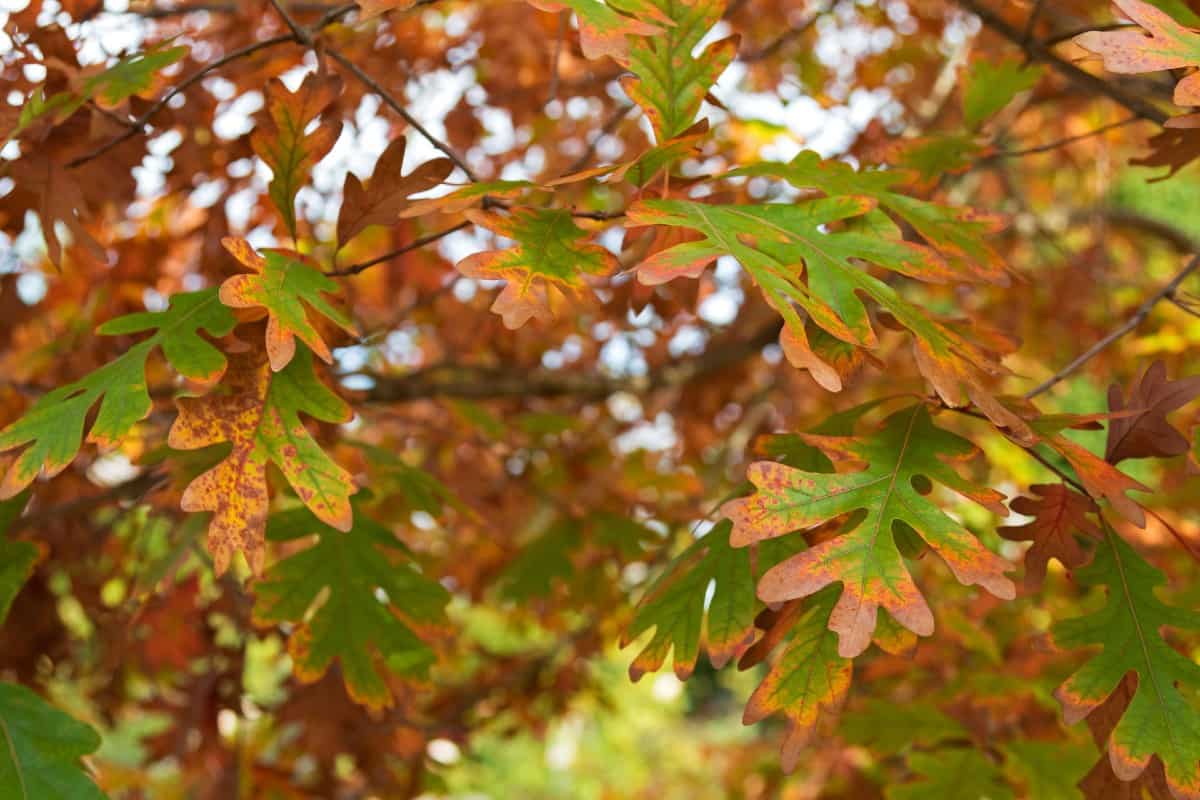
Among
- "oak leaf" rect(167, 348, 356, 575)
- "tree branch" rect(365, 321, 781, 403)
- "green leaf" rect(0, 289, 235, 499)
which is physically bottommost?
"tree branch" rect(365, 321, 781, 403)

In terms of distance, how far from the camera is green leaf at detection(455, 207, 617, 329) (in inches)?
40.6

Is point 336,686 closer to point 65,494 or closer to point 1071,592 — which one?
point 65,494

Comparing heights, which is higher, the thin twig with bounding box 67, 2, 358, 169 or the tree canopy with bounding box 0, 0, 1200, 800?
the thin twig with bounding box 67, 2, 358, 169

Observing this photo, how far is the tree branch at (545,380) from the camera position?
2.38 meters

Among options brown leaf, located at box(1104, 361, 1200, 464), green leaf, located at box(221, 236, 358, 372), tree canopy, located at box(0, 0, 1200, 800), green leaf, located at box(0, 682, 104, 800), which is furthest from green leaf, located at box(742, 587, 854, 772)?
green leaf, located at box(0, 682, 104, 800)

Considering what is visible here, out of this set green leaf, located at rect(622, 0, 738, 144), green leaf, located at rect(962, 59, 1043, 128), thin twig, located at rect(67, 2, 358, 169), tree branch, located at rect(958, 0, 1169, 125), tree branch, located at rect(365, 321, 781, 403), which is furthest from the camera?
tree branch, located at rect(365, 321, 781, 403)

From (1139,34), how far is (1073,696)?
0.66m

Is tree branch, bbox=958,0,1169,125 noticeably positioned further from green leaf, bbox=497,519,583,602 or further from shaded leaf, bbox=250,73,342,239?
green leaf, bbox=497,519,583,602

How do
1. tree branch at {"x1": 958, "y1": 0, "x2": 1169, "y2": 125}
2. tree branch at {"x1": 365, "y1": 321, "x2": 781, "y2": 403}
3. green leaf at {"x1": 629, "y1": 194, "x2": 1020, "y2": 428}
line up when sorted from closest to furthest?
green leaf at {"x1": 629, "y1": 194, "x2": 1020, "y2": 428}
tree branch at {"x1": 958, "y1": 0, "x2": 1169, "y2": 125}
tree branch at {"x1": 365, "y1": 321, "x2": 781, "y2": 403}

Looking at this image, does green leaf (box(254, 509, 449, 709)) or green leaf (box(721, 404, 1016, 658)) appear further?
green leaf (box(254, 509, 449, 709))

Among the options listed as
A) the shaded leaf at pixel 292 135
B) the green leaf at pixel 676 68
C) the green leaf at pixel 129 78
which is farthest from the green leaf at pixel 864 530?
the green leaf at pixel 129 78

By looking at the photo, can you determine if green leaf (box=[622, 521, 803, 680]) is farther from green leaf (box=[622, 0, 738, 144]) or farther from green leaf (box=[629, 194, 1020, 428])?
green leaf (box=[622, 0, 738, 144])

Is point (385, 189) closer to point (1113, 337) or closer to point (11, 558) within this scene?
point (11, 558)

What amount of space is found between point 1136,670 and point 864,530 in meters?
0.35
